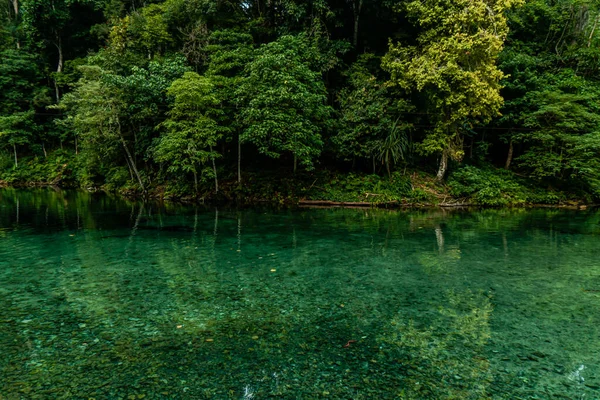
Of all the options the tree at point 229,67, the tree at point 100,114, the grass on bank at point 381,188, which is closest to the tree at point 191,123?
the tree at point 229,67

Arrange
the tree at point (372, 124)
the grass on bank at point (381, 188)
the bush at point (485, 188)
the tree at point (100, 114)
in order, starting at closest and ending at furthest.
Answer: the bush at point (485, 188) → the grass on bank at point (381, 188) → the tree at point (372, 124) → the tree at point (100, 114)

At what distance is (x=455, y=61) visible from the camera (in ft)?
56.5

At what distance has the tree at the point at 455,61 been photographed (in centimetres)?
1669

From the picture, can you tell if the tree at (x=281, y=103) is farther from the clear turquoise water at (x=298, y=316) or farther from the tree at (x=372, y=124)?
the clear turquoise water at (x=298, y=316)

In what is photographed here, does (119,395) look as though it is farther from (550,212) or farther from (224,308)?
(550,212)

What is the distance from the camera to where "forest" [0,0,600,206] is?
17.3 m

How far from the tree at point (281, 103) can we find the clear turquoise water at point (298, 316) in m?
7.04

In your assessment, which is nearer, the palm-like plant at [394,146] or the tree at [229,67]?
the tree at [229,67]

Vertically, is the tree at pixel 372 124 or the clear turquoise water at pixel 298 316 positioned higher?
the tree at pixel 372 124

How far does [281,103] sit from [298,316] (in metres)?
13.3

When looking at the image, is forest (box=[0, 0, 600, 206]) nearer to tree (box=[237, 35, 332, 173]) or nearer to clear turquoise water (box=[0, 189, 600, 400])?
tree (box=[237, 35, 332, 173])

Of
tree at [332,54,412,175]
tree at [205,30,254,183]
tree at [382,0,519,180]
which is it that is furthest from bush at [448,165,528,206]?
tree at [205,30,254,183]

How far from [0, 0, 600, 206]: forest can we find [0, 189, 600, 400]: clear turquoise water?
8.47m

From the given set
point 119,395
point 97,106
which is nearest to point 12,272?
point 119,395
